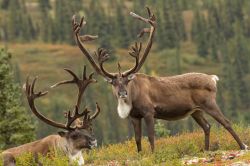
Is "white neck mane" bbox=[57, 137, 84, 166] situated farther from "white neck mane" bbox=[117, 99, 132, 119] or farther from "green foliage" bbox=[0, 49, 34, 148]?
"green foliage" bbox=[0, 49, 34, 148]

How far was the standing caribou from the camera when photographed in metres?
16.0

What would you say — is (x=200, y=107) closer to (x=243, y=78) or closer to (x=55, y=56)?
(x=243, y=78)

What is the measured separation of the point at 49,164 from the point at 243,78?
151 meters

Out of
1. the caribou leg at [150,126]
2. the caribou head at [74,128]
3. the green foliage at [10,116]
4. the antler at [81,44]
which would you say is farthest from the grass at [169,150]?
the green foliage at [10,116]

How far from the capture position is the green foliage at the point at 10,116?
1331 inches

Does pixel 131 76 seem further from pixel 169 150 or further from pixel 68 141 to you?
pixel 68 141

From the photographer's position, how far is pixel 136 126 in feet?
53.3

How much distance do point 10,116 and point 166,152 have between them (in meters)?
21.3

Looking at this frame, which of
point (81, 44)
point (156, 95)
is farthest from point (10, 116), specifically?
point (156, 95)

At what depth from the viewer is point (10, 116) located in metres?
34.7

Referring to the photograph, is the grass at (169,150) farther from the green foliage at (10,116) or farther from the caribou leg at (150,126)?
the green foliage at (10,116)

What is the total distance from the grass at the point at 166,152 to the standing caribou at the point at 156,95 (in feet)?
1.11

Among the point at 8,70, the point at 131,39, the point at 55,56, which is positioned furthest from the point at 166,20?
the point at 8,70

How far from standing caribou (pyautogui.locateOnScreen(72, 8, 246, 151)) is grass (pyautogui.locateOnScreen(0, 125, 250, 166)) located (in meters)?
0.34
